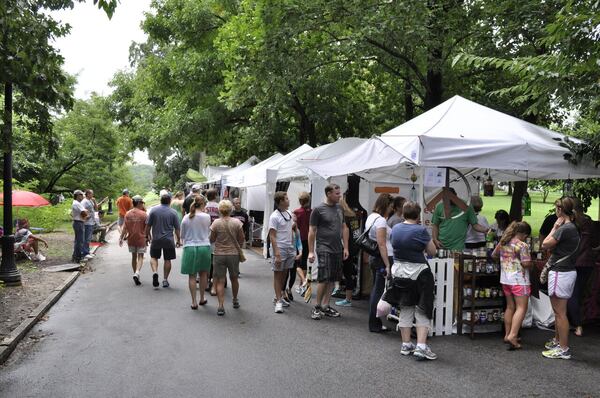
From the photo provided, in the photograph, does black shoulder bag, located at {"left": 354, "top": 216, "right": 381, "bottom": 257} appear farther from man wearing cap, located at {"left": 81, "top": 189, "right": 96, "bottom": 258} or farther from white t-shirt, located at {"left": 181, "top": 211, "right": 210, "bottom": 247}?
man wearing cap, located at {"left": 81, "top": 189, "right": 96, "bottom": 258}

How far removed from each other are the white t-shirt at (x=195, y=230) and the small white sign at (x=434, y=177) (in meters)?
3.46

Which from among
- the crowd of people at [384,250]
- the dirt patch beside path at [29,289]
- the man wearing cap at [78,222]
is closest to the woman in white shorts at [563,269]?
the crowd of people at [384,250]

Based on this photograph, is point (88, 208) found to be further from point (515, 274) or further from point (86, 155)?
point (86, 155)

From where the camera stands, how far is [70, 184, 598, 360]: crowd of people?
6.07 meters

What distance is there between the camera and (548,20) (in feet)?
38.1

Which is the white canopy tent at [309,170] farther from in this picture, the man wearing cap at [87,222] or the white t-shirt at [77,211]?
the white t-shirt at [77,211]

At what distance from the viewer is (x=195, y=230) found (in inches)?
340

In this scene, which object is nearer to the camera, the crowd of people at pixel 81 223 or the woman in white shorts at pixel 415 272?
the woman in white shorts at pixel 415 272

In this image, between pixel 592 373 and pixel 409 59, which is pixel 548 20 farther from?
pixel 592 373

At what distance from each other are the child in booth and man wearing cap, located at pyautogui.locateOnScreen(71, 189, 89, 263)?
1021cm

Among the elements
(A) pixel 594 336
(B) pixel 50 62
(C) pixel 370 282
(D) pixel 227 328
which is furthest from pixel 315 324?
(B) pixel 50 62

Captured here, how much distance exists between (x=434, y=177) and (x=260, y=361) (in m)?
3.59

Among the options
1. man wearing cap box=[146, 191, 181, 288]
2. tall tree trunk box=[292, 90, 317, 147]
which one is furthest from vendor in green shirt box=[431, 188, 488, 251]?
tall tree trunk box=[292, 90, 317, 147]

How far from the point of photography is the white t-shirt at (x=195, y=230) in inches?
340
